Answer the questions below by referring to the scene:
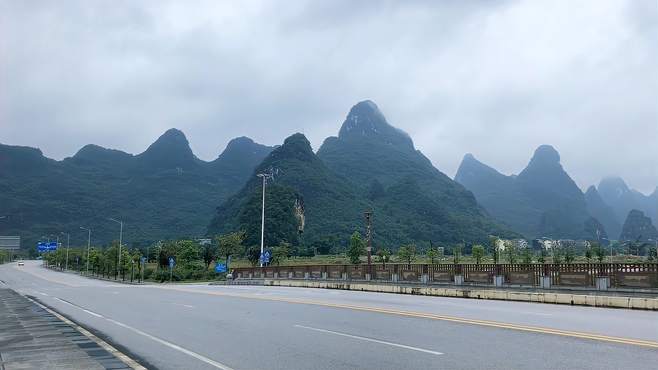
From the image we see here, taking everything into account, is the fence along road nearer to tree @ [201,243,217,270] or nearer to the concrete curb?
the concrete curb

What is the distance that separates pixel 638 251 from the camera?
126125mm

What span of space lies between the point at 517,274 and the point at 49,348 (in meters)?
19.1

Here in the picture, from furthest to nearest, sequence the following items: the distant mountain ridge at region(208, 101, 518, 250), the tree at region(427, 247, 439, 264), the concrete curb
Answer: the distant mountain ridge at region(208, 101, 518, 250)
the tree at region(427, 247, 439, 264)
the concrete curb

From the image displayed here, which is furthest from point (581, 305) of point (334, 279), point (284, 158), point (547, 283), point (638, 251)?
point (284, 158)

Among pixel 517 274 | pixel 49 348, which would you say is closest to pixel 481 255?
pixel 517 274

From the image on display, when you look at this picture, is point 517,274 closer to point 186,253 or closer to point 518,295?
point 518,295

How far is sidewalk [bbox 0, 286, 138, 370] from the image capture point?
8.74 meters

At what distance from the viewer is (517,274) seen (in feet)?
77.6

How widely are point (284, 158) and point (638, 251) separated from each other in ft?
375

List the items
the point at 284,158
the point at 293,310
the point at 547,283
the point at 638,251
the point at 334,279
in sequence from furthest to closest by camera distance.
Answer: the point at 284,158
the point at 638,251
the point at 334,279
the point at 547,283
the point at 293,310

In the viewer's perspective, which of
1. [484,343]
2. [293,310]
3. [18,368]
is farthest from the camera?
[293,310]

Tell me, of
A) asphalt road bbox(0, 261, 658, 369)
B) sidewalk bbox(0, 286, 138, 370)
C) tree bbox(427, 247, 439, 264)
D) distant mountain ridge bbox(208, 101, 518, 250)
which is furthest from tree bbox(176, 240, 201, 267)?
sidewalk bbox(0, 286, 138, 370)

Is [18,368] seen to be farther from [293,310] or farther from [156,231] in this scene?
[156,231]

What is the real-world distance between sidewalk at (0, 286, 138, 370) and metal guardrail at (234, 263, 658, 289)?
57.6 feet
